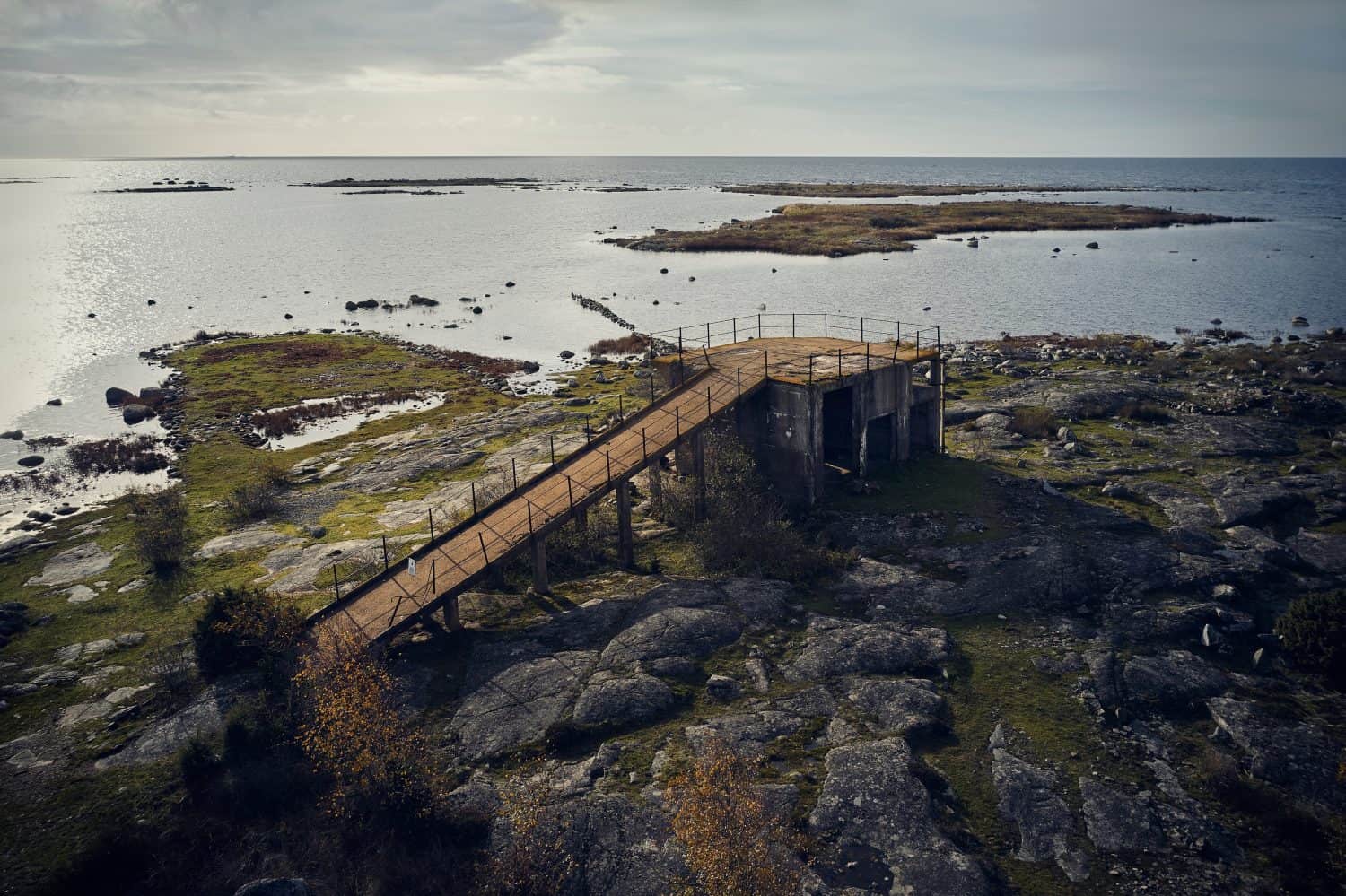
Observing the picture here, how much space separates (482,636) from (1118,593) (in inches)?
655

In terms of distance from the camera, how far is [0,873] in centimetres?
1488

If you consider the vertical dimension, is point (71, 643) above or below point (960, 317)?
below

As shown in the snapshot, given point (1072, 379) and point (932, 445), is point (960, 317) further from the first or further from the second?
point (932, 445)

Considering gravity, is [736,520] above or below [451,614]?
above

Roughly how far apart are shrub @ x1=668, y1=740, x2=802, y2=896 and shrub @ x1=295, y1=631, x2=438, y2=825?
484 cm

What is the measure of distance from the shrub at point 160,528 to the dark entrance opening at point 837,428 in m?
22.7

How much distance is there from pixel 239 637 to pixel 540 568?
766cm

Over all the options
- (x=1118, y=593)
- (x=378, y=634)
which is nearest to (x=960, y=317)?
(x=1118, y=593)

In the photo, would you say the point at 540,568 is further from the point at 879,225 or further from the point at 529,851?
the point at 879,225

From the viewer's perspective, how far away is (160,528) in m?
28.4

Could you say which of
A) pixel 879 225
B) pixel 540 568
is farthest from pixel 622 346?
pixel 879 225

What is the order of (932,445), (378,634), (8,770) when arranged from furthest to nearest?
(932,445) → (378,634) → (8,770)

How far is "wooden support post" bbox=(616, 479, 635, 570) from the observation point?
25.3 m

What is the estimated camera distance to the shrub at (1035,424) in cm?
3538
